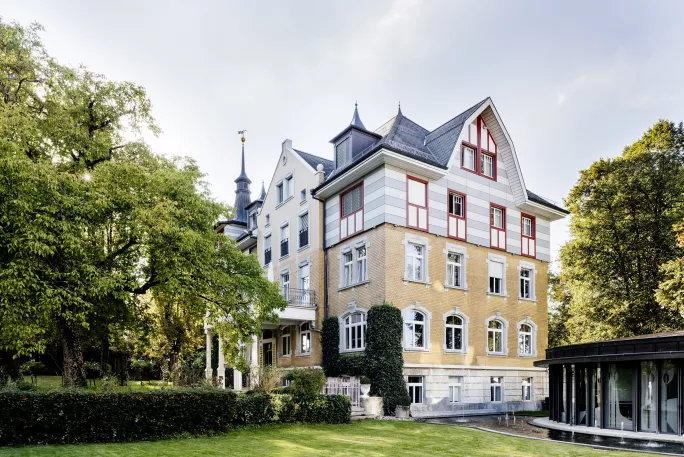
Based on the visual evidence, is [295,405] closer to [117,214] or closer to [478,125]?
[117,214]

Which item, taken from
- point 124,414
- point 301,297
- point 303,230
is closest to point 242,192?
point 303,230

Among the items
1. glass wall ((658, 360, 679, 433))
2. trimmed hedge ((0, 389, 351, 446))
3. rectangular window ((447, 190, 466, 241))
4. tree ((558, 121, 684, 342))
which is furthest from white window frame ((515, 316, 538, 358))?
trimmed hedge ((0, 389, 351, 446))

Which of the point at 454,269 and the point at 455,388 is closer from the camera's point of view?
the point at 455,388

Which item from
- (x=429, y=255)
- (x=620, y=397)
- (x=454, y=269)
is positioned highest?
(x=429, y=255)

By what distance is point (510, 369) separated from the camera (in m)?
25.1

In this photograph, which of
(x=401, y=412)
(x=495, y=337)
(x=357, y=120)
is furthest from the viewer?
(x=357, y=120)

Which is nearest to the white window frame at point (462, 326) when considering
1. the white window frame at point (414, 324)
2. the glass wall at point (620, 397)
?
the white window frame at point (414, 324)

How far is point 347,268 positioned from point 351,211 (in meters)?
2.65

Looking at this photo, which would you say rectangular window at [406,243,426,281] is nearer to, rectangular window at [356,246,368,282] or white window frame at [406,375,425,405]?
rectangular window at [356,246,368,282]

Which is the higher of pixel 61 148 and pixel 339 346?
pixel 61 148

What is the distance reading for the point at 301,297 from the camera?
2625 cm

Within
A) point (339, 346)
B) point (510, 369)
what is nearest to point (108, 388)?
point (339, 346)

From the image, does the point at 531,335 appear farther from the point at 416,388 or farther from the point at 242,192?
the point at 242,192

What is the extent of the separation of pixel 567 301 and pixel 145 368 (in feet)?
107
